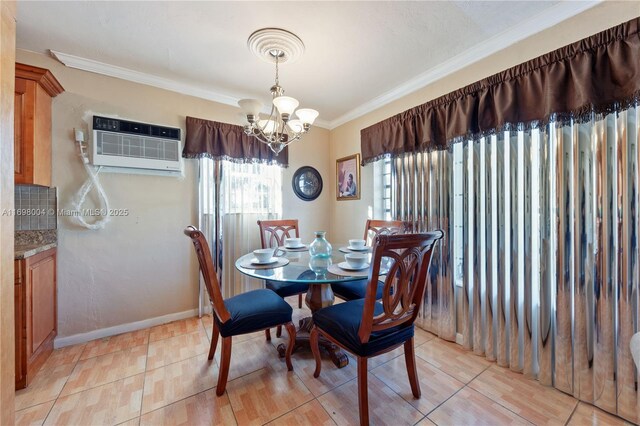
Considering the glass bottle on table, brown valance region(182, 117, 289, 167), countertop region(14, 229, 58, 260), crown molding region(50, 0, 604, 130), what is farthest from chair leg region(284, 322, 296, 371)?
crown molding region(50, 0, 604, 130)

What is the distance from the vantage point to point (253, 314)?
1581 millimetres

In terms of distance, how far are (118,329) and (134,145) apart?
170 centimetres

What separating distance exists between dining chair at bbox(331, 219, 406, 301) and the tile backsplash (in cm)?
242

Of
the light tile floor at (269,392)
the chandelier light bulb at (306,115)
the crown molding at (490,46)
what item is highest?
the crown molding at (490,46)

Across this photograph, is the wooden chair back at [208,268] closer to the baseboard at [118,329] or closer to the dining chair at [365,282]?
the dining chair at [365,282]

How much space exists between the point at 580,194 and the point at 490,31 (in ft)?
4.16

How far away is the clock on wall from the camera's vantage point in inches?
131

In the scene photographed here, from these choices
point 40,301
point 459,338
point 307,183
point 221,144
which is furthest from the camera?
point 307,183

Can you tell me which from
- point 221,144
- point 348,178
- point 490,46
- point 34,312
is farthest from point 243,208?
point 490,46

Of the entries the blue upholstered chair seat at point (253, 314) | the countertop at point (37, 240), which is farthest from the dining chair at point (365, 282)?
the countertop at point (37, 240)

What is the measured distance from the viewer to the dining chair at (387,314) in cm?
123

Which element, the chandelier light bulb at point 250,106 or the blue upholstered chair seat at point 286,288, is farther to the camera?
the blue upholstered chair seat at point 286,288

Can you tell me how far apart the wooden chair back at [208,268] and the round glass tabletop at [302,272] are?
20 cm

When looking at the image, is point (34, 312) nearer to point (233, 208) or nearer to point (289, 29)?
point (233, 208)
